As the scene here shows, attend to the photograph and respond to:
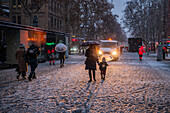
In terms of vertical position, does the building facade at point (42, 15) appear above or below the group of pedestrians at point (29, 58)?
above

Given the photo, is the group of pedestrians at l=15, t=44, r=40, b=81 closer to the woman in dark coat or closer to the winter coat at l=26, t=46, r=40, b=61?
the winter coat at l=26, t=46, r=40, b=61

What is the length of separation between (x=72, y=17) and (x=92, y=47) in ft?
105

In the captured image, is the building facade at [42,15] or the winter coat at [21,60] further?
the building facade at [42,15]

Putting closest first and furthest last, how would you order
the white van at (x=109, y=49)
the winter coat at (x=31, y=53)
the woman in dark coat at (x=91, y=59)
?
the woman in dark coat at (x=91, y=59)
the winter coat at (x=31, y=53)
the white van at (x=109, y=49)

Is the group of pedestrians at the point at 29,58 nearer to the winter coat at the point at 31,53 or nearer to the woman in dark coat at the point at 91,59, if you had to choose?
the winter coat at the point at 31,53

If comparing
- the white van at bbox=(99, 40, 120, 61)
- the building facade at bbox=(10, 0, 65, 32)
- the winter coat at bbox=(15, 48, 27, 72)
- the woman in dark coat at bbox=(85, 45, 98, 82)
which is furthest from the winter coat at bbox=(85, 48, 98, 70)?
the building facade at bbox=(10, 0, 65, 32)

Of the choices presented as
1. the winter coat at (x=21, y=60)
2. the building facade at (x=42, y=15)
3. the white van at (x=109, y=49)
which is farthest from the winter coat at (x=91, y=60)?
the building facade at (x=42, y=15)

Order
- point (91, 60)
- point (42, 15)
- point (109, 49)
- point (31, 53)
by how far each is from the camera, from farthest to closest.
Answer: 1. point (42, 15)
2. point (109, 49)
3. point (31, 53)
4. point (91, 60)

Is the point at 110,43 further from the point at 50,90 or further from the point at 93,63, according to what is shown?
the point at 50,90

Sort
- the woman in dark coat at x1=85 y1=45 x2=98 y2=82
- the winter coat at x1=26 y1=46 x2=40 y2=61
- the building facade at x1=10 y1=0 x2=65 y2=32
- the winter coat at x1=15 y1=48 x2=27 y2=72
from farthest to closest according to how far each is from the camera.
Result: the building facade at x1=10 y1=0 x2=65 y2=32 < the winter coat at x1=15 y1=48 x2=27 y2=72 < the winter coat at x1=26 y1=46 x2=40 y2=61 < the woman in dark coat at x1=85 y1=45 x2=98 y2=82

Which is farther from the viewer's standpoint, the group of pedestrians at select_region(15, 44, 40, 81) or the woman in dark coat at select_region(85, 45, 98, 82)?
the group of pedestrians at select_region(15, 44, 40, 81)

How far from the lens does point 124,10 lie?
61875 mm

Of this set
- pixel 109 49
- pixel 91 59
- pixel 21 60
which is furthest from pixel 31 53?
pixel 109 49

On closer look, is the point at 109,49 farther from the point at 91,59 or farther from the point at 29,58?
the point at 29,58
